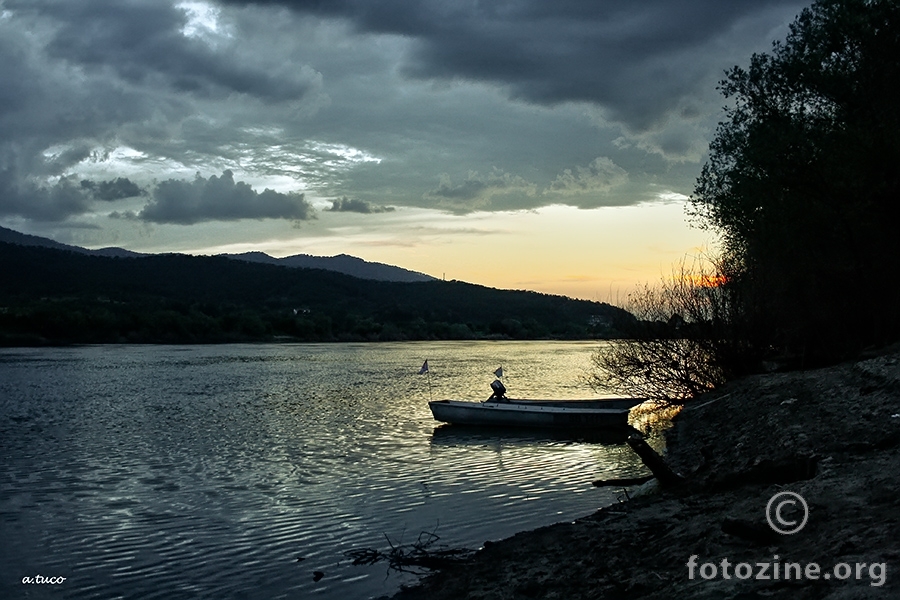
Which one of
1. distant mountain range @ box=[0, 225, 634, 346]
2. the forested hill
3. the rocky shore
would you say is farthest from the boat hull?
the forested hill

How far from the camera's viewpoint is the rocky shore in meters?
7.91

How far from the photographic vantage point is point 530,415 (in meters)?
30.5

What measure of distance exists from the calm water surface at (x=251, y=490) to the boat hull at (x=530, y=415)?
54.0 inches

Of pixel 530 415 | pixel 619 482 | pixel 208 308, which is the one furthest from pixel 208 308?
pixel 619 482

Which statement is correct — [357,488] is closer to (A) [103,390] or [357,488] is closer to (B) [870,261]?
(B) [870,261]

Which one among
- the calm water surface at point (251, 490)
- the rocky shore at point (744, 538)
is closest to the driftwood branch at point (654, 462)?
the rocky shore at point (744, 538)

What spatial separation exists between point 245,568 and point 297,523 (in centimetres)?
283

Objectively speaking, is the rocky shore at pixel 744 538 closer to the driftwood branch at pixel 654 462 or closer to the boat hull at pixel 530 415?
the driftwood branch at pixel 654 462

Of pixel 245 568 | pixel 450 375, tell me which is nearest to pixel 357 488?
pixel 245 568

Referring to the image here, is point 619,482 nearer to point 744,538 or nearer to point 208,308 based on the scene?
point 744,538

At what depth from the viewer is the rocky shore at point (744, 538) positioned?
7.91m

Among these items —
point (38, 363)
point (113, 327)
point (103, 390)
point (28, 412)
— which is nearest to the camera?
point (28, 412)

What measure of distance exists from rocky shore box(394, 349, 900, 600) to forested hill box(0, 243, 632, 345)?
8711 cm

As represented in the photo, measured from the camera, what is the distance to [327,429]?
100.0 feet
